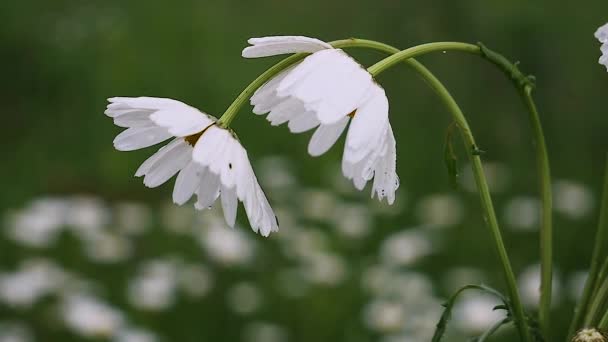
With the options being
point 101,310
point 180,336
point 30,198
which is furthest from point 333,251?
point 30,198

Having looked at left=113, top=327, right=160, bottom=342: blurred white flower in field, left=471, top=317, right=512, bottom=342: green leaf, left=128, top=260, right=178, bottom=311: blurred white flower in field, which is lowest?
left=471, top=317, right=512, bottom=342: green leaf

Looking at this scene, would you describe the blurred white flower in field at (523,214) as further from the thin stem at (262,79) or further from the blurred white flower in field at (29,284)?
the thin stem at (262,79)

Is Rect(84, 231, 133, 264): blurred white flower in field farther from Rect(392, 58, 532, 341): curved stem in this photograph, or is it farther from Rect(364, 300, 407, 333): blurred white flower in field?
Rect(392, 58, 532, 341): curved stem

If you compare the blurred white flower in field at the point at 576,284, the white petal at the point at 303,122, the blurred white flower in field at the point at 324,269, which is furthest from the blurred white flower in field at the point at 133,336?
the white petal at the point at 303,122

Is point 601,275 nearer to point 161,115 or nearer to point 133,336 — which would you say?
point 161,115

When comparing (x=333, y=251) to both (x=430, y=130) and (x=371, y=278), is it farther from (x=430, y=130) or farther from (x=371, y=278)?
(x=430, y=130)

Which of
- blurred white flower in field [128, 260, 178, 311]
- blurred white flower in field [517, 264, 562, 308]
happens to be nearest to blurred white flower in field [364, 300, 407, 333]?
blurred white flower in field [517, 264, 562, 308]
